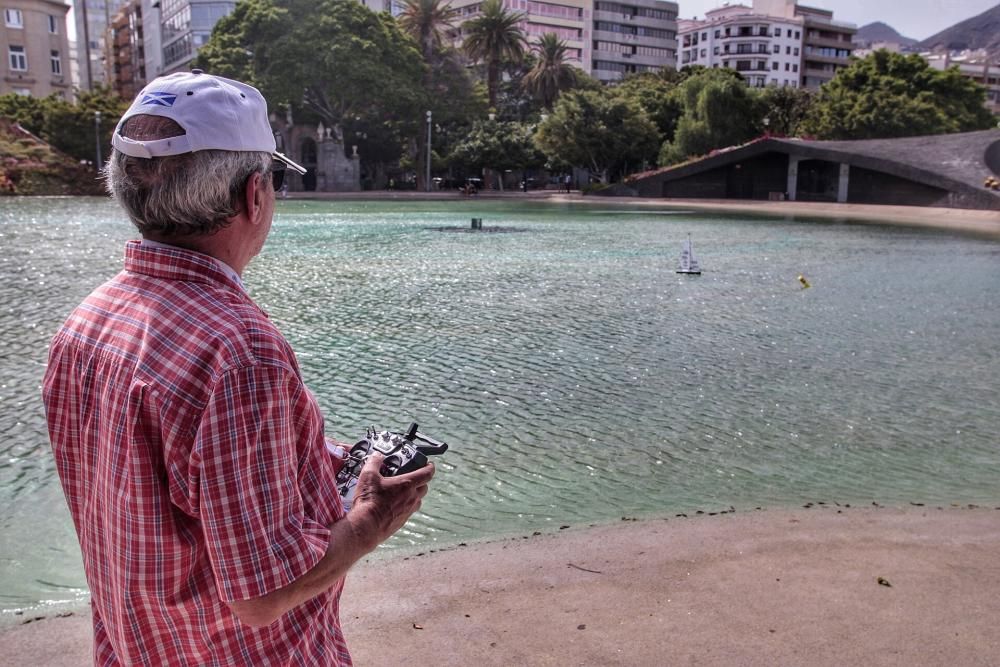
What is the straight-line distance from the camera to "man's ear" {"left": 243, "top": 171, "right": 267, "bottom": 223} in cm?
153

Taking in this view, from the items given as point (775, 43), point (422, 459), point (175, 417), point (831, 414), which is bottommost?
point (831, 414)

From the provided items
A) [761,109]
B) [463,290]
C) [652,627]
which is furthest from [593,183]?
[652,627]

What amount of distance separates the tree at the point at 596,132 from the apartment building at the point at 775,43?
46.2 m

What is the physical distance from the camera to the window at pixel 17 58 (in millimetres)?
75244

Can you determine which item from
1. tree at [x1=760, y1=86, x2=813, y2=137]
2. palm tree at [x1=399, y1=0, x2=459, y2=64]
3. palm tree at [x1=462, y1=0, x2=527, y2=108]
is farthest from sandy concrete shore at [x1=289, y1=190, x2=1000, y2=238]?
palm tree at [x1=462, y1=0, x2=527, y2=108]

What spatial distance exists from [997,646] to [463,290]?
1050 cm

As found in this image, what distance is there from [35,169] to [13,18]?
33.6m

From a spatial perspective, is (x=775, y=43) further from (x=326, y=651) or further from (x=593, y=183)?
(x=326, y=651)

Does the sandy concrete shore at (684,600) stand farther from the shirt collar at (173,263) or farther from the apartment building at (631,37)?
the apartment building at (631,37)

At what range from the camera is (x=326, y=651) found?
5.32ft

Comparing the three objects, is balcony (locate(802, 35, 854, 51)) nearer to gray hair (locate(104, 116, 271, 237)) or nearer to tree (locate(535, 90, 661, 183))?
tree (locate(535, 90, 661, 183))

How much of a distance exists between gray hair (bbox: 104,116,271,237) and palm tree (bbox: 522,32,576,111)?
6948 centimetres

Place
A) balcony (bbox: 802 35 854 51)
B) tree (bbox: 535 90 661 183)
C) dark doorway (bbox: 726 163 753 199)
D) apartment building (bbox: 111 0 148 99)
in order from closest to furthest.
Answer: dark doorway (bbox: 726 163 753 199) < tree (bbox: 535 90 661 183) < apartment building (bbox: 111 0 148 99) < balcony (bbox: 802 35 854 51)

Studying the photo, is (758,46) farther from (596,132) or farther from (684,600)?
(684,600)
